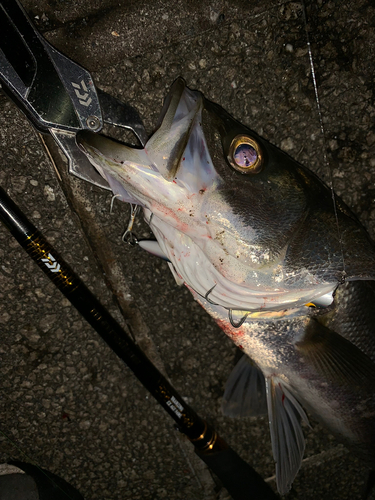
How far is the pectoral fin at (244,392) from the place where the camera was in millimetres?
1904

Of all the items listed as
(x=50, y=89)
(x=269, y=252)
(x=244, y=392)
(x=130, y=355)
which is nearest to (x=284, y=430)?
(x=244, y=392)

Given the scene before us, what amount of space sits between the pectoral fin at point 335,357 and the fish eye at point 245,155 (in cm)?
74

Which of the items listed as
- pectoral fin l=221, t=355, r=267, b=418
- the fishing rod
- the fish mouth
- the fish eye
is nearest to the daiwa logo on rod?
the fishing rod

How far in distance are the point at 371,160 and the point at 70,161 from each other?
1574mm

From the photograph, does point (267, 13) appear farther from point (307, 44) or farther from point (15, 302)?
point (15, 302)

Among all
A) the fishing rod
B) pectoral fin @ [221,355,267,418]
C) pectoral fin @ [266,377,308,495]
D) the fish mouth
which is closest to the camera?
the fish mouth

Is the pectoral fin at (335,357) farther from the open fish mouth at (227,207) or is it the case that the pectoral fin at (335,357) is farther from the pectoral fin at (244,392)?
the pectoral fin at (244,392)

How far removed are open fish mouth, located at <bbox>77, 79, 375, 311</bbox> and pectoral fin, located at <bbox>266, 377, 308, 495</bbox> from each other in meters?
0.52

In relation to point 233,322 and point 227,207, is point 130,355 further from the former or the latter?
point 227,207

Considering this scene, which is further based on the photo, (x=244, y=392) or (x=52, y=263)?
(x=244, y=392)

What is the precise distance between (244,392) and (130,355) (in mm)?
724

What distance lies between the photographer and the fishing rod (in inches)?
58.6

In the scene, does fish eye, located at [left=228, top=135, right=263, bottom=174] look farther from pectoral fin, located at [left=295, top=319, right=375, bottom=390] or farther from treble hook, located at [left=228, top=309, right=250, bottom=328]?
pectoral fin, located at [left=295, top=319, right=375, bottom=390]

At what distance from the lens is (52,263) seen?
155 cm
